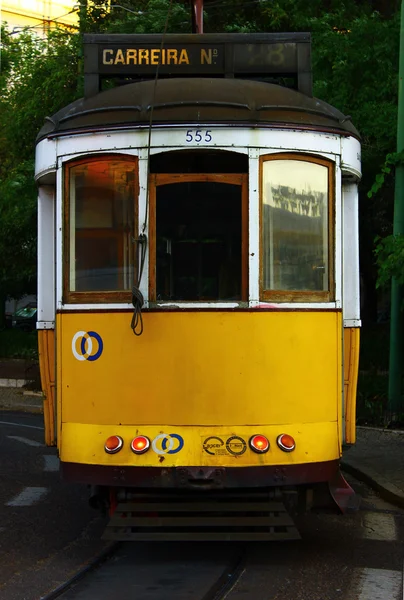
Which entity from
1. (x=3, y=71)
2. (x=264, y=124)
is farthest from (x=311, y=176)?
(x=3, y=71)

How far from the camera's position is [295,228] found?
7.16m

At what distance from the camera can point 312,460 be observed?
277 inches

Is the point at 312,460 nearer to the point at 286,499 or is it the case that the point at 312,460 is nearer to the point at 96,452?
the point at 286,499

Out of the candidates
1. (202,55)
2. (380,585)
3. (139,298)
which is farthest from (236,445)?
(202,55)

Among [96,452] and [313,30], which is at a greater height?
[313,30]

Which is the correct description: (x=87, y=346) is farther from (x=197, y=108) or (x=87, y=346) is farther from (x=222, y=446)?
(x=197, y=108)

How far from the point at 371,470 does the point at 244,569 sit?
4.71 m

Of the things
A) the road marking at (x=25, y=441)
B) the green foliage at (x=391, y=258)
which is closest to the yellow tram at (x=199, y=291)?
the green foliage at (x=391, y=258)

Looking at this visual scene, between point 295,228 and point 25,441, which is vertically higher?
point 295,228

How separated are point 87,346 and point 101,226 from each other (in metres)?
0.80

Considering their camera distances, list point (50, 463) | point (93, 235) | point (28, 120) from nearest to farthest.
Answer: point (93, 235) → point (50, 463) → point (28, 120)

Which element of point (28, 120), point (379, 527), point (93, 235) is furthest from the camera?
point (28, 120)

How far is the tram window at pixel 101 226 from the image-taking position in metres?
7.13

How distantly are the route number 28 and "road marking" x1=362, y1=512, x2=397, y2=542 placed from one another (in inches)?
135
